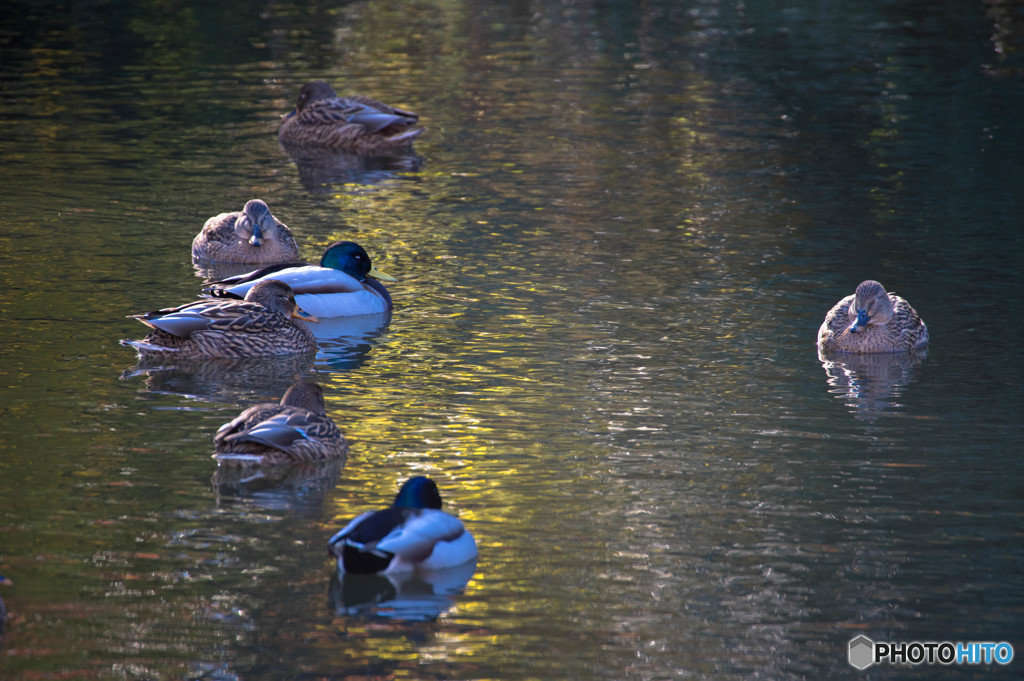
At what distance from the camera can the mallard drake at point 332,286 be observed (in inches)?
540

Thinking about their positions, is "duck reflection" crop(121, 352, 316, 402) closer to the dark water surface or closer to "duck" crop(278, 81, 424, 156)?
the dark water surface

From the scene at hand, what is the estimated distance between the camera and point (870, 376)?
1200 cm

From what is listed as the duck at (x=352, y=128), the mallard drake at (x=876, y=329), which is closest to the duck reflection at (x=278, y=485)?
the mallard drake at (x=876, y=329)

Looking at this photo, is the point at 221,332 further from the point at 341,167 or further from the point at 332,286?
the point at 341,167

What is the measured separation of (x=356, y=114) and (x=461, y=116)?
2.42 metres

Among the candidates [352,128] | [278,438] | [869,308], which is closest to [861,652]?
[278,438]

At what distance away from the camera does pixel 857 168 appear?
19812 mm

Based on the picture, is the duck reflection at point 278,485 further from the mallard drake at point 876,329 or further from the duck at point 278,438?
the mallard drake at point 876,329

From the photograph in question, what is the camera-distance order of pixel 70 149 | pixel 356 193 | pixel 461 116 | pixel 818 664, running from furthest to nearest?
pixel 461 116 → pixel 70 149 → pixel 356 193 → pixel 818 664

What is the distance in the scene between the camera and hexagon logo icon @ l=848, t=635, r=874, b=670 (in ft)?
23.1

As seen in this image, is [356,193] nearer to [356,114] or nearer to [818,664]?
[356,114]

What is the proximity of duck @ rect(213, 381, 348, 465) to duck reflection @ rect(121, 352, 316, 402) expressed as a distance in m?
1.64

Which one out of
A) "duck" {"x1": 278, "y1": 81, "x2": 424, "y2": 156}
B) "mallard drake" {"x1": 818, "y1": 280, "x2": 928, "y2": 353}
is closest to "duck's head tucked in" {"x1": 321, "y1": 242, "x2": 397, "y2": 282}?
"mallard drake" {"x1": 818, "y1": 280, "x2": 928, "y2": 353}

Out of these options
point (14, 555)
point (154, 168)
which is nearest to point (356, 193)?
A: point (154, 168)
